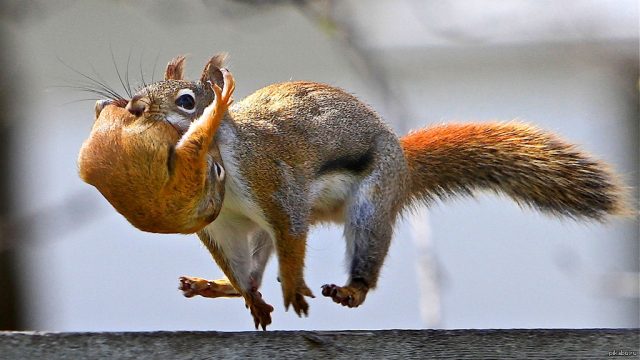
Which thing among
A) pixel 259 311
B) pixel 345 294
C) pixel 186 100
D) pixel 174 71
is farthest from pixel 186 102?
pixel 345 294

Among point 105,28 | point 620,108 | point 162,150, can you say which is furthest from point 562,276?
point 162,150

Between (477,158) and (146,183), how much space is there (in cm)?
173

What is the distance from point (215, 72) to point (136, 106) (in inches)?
17.8

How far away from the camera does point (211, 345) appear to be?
236 centimetres

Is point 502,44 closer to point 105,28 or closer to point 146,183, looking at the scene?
point 105,28

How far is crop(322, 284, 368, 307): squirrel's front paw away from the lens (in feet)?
10.8

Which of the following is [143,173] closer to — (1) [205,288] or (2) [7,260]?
(1) [205,288]

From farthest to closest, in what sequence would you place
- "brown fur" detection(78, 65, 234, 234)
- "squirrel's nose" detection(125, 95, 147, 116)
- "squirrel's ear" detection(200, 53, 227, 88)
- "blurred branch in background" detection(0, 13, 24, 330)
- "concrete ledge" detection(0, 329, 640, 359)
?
"blurred branch in background" detection(0, 13, 24, 330) → "squirrel's ear" detection(200, 53, 227, 88) → "squirrel's nose" detection(125, 95, 147, 116) → "brown fur" detection(78, 65, 234, 234) → "concrete ledge" detection(0, 329, 640, 359)

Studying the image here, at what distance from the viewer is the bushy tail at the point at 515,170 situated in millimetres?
3803

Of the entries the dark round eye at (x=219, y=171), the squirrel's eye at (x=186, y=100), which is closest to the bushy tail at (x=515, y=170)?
the squirrel's eye at (x=186, y=100)

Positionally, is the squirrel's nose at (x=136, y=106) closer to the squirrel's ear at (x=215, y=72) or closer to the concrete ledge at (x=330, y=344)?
the squirrel's ear at (x=215, y=72)

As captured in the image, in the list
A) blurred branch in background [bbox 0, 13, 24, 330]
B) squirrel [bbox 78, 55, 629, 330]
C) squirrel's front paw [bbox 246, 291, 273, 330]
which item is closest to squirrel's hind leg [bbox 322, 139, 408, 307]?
squirrel [bbox 78, 55, 629, 330]

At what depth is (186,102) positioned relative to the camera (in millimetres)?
3031

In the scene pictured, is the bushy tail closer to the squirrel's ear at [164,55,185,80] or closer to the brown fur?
the squirrel's ear at [164,55,185,80]
